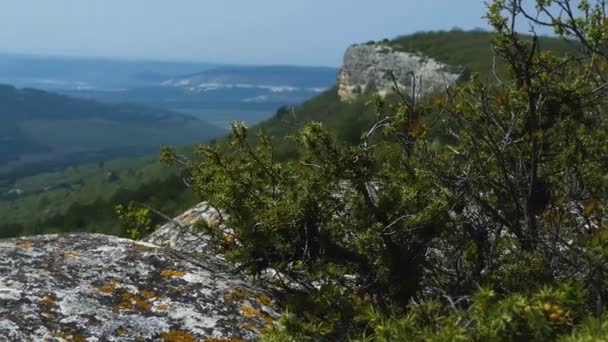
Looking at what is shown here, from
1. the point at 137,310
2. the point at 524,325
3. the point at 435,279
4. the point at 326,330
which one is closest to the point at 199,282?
the point at 137,310

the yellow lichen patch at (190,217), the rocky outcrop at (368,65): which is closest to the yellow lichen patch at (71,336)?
the yellow lichen patch at (190,217)

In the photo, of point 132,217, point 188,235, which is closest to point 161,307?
point 188,235

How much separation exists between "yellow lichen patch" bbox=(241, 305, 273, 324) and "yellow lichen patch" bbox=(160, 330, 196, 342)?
1.59 ft

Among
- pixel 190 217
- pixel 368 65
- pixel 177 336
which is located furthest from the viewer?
pixel 368 65

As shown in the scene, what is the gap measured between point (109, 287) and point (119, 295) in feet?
0.43

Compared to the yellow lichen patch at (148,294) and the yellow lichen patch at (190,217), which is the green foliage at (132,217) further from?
the yellow lichen patch at (148,294)

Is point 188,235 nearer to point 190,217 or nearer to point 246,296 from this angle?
point 190,217

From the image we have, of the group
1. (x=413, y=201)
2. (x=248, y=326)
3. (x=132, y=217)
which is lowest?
(x=132, y=217)

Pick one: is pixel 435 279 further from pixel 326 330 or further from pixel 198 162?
pixel 198 162

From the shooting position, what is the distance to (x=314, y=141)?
15.2ft

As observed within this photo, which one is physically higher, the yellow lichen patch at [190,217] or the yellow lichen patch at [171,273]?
the yellow lichen patch at [171,273]

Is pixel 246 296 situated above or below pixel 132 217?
above

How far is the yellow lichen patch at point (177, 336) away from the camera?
171 inches

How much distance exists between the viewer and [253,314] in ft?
15.7
